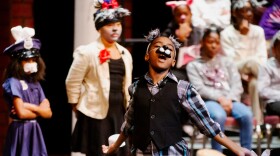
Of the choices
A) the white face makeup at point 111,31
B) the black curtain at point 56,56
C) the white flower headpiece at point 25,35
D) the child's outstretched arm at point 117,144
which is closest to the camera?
the child's outstretched arm at point 117,144

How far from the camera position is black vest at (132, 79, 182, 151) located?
4.55 metres

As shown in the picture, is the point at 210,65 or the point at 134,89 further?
the point at 210,65

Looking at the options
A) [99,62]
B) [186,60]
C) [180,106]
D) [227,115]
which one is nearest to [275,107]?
[227,115]

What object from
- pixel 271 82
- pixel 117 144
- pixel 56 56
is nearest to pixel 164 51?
pixel 117 144

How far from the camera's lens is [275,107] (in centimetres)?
676

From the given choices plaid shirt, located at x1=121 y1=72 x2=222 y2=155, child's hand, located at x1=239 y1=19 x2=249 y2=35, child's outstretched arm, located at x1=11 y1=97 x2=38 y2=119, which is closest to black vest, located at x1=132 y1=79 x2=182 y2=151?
plaid shirt, located at x1=121 y1=72 x2=222 y2=155

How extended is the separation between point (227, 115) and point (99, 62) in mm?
1331

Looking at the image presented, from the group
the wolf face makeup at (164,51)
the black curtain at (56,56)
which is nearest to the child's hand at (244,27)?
the black curtain at (56,56)

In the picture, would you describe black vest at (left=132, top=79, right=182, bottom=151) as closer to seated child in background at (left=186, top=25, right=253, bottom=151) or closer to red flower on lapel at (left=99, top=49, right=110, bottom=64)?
red flower on lapel at (left=99, top=49, right=110, bottom=64)

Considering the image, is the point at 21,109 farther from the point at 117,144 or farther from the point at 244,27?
the point at 244,27

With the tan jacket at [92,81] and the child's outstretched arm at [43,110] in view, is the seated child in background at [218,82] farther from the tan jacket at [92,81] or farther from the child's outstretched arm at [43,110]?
the child's outstretched arm at [43,110]

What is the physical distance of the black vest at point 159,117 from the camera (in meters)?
4.55

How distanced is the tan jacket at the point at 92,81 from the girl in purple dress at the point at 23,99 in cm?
40

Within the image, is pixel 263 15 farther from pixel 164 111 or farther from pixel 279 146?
pixel 164 111
